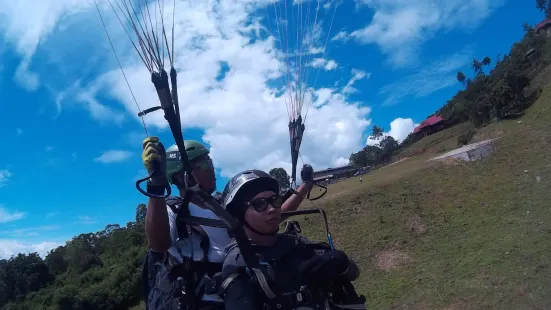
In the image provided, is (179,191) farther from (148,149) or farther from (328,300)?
(328,300)

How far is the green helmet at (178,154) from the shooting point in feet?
10.9

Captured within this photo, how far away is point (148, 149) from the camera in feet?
8.09

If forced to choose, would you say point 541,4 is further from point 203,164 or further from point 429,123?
point 203,164

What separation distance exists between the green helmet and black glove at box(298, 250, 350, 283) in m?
1.53

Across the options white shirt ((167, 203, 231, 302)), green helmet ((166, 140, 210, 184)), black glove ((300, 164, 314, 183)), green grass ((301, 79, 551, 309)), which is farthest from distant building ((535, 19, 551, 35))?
white shirt ((167, 203, 231, 302))

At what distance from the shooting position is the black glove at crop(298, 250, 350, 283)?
2.13 meters

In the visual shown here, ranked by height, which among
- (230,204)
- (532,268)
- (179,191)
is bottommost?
(532,268)

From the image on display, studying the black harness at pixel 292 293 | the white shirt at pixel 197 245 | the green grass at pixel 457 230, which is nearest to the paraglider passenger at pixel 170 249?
the white shirt at pixel 197 245

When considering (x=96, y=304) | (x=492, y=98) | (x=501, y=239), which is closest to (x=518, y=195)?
(x=501, y=239)

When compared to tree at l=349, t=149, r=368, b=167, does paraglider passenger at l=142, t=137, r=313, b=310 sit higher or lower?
lower

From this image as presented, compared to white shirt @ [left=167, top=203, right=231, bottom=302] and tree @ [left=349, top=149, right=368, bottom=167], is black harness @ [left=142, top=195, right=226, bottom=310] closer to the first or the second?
white shirt @ [left=167, top=203, right=231, bottom=302]

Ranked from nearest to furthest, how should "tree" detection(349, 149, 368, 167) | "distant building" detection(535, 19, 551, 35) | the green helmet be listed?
the green helmet, "tree" detection(349, 149, 368, 167), "distant building" detection(535, 19, 551, 35)

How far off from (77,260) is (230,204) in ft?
206

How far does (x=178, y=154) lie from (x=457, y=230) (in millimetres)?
14944
